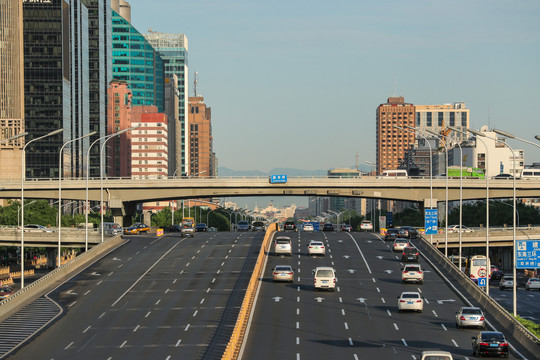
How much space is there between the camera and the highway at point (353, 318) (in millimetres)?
42250

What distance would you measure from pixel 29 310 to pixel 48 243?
48779 mm

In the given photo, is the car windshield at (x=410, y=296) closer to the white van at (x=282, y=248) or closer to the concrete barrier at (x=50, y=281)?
the concrete barrier at (x=50, y=281)

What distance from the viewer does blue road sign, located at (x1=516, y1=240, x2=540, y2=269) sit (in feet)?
165

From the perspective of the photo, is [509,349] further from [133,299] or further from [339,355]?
[133,299]

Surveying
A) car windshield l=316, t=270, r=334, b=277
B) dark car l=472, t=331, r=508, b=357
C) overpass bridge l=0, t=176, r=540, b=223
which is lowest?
dark car l=472, t=331, r=508, b=357

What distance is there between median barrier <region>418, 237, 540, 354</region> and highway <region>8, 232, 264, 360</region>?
14967 mm

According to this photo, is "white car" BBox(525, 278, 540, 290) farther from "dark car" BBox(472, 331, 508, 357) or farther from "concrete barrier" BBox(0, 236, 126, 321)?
"dark car" BBox(472, 331, 508, 357)

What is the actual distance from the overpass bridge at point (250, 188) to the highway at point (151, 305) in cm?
2338

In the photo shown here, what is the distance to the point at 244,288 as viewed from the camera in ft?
207

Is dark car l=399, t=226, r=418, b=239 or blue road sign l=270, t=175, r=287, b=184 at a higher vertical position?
blue road sign l=270, t=175, r=287, b=184

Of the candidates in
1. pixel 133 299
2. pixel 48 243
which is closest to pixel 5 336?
pixel 133 299

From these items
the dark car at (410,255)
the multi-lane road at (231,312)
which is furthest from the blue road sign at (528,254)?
the dark car at (410,255)

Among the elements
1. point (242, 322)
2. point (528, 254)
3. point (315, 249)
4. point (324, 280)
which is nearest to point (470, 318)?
point (528, 254)

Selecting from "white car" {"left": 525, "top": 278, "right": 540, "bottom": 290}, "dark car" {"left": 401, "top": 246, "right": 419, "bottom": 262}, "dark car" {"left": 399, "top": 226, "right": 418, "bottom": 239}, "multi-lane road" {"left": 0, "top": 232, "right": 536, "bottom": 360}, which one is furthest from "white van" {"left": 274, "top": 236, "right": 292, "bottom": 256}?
"white car" {"left": 525, "top": 278, "right": 540, "bottom": 290}
